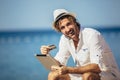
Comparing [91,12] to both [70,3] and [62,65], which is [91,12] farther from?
[62,65]

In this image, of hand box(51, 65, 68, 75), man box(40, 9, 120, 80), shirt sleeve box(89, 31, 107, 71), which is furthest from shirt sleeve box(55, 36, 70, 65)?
shirt sleeve box(89, 31, 107, 71)

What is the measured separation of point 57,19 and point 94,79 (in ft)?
1.65

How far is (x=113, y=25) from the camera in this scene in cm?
224

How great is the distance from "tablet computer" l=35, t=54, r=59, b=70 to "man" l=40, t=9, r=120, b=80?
0.12 ft

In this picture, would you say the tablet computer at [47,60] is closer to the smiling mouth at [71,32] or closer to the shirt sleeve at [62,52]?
the shirt sleeve at [62,52]

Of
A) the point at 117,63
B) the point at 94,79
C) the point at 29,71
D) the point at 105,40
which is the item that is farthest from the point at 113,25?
the point at 29,71

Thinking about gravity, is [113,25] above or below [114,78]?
above

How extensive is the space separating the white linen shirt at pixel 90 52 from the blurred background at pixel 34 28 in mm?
45

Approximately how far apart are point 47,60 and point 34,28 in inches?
11.6

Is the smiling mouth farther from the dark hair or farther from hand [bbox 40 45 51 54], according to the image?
hand [bbox 40 45 51 54]

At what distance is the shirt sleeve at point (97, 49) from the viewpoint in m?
2.13

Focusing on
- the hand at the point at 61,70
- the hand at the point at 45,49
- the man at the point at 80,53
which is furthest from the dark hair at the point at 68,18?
the hand at the point at 61,70

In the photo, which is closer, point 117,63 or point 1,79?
point 117,63

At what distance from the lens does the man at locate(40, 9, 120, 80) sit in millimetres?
2145
